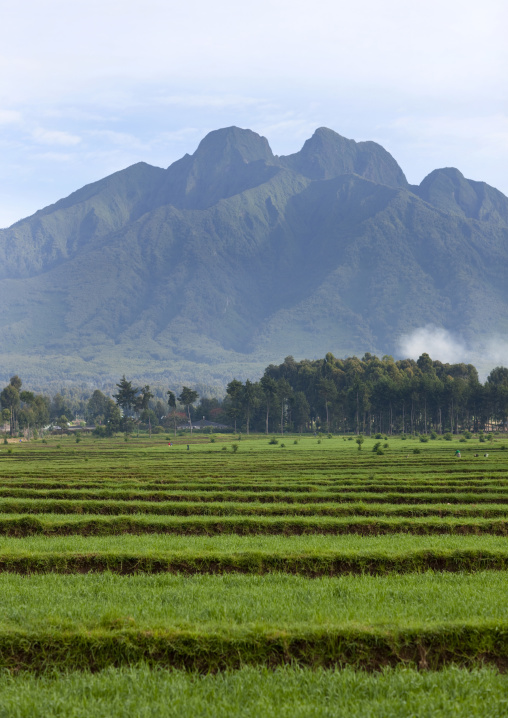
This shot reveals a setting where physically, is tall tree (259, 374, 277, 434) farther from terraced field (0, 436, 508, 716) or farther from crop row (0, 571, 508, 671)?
crop row (0, 571, 508, 671)

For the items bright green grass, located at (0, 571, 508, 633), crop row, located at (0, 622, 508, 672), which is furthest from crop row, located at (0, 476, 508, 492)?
crop row, located at (0, 622, 508, 672)

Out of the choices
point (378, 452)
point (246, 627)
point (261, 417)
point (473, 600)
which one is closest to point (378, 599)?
point (473, 600)

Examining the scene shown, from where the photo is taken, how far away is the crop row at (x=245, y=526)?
84.9ft

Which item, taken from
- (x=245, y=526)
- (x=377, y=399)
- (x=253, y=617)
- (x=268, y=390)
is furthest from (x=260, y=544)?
(x=268, y=390)

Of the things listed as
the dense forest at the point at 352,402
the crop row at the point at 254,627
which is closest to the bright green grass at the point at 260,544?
the crop row at the point at 254,627

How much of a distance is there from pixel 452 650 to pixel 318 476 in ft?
132

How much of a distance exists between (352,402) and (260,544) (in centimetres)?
13840

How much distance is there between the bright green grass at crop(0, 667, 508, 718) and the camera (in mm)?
8727

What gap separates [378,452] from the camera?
80.4 m

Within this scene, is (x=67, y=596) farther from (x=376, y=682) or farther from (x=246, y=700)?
(x=376, y=682)

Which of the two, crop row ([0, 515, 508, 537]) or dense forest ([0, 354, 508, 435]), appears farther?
dense forest ([0, 354, 508, 435])

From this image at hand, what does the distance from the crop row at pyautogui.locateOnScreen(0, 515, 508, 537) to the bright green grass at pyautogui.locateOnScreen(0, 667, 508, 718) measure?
1582cm

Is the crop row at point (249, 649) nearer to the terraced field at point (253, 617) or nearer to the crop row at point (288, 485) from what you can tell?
the terraced field at point (253, 617)

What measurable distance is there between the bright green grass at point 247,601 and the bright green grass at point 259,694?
4.66ft
